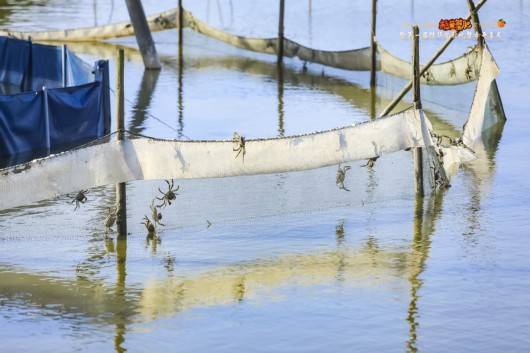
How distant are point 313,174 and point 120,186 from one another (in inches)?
210

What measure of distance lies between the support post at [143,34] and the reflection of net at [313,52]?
4187 mm

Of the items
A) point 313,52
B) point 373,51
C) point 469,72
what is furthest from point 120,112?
point 313,52

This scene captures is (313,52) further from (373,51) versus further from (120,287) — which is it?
(120,287)

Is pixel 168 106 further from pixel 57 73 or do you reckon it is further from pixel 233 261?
pixel 233 261

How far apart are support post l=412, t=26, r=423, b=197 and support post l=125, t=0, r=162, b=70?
620 inches

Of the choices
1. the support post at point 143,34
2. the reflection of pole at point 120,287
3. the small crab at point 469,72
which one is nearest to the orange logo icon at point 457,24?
the small crab at point 469,72

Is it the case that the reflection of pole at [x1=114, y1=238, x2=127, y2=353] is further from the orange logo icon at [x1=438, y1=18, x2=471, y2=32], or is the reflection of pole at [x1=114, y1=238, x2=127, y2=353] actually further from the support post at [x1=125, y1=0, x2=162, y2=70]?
the support post at [x1=125, y1=0, x2=162, y2=70]

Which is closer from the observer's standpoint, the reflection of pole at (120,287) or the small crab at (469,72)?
the reflection of pole at (120,287)

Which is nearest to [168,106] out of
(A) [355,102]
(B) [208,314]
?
(A) [355,102]

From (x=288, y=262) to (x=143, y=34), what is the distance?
18.9 m

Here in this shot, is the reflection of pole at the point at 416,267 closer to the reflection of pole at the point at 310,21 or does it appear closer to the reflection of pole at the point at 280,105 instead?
the reflection of pole at the point at 280,105

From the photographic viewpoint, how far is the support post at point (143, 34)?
33.8 meters

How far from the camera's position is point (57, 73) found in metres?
28.9

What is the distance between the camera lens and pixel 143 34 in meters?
34.4
